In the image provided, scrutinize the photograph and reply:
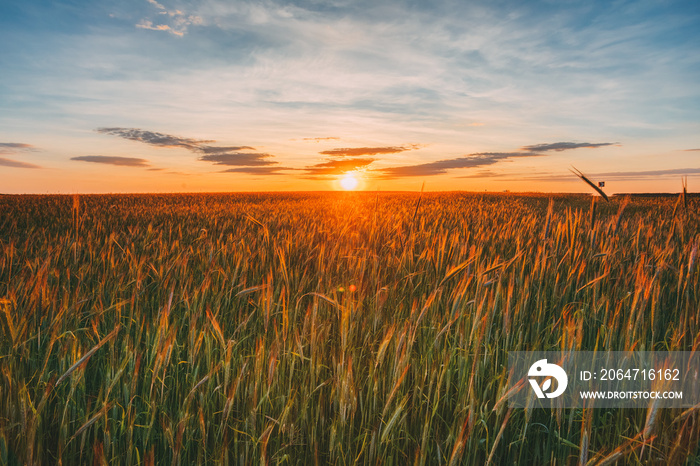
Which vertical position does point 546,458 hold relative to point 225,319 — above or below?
below

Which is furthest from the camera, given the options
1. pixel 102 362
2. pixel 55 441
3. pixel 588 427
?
pixel 102 362

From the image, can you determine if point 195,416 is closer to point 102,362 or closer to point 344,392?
point 344,392

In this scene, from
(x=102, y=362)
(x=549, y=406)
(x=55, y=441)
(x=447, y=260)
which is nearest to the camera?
(x=55, y=441)

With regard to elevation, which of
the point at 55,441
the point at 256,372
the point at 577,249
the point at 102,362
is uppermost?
the point at 577,249

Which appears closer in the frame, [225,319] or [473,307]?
[473,307]

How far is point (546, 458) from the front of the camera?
1167mm

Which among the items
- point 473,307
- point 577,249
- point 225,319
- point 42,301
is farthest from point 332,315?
point 577,249

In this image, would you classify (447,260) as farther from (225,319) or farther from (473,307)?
(225,319)

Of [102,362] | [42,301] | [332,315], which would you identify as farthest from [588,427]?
[42,301]

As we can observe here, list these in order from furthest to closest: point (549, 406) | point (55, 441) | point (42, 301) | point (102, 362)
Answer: point (42, 301) < point (102, 362) < point (549, 406) < point (55, 441)

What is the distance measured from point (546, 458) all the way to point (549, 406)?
0.66 ft

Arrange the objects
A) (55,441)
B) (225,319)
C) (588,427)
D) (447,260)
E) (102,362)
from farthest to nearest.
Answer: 1. (447,260)
2. (225,319)
3. (102,362)
4. (55,441)
5. (588,427)

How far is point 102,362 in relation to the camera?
1.60m

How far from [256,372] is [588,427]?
1049mm
